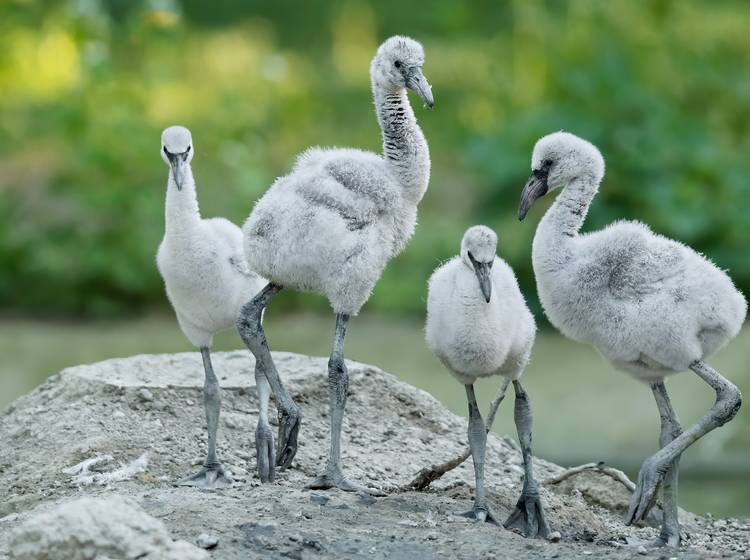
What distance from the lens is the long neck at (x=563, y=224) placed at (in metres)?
5.48

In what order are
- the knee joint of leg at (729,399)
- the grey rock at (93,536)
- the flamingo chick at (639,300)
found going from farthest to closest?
the knee joint of leg at (729,399)
the flamingo chick at (639,300)
the grey rock at (93,536)

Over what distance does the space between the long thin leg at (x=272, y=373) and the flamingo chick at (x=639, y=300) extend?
1069 millimetres

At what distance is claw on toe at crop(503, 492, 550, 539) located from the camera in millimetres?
5562

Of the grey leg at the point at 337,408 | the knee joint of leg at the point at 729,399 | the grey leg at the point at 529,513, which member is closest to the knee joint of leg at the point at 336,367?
the grey leg at the point at 337,408

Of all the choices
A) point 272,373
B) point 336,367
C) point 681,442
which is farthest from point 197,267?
point 681,442

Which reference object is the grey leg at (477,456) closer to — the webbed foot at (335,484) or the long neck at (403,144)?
A: the webbed foot at (335,484)

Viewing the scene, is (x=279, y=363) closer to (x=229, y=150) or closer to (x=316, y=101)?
(x=229, y=150)

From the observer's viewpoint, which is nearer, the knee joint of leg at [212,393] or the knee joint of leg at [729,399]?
the knee joint of leg at [729,399]

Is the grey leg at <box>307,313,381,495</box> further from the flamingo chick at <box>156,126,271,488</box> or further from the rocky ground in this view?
the flamingo chick at <box>156,126,271,488</box>

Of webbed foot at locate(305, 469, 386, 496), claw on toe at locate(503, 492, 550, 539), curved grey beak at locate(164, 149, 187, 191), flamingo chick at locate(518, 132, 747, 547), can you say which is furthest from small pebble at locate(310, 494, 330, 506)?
curved grey beak at locate(164, 149, 187, 191)

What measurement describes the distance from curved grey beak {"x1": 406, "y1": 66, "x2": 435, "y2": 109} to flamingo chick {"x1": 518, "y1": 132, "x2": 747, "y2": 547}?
486 millimetres

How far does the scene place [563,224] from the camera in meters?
5.52

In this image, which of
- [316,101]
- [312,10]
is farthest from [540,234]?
[312,10]

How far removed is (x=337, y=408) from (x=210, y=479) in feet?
2.15
